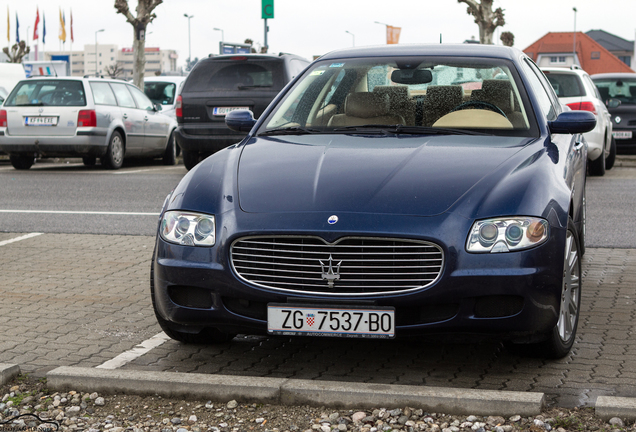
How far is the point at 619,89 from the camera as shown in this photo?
1847 centimetres

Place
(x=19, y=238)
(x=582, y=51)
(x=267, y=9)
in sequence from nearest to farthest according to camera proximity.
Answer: (x=19, y=238) < (x=267, y=9) < (x=582, y=51)

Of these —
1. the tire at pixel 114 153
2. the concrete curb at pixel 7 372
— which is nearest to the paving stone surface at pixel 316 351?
the concrete curb at pixel 7 372

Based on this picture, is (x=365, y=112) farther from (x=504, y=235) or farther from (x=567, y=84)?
(x=567, y=84)

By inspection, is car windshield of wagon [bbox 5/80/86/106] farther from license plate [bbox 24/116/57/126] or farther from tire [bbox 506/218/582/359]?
tire [bbox 506/218/582/359]

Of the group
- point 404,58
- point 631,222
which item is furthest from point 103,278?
point 631,222

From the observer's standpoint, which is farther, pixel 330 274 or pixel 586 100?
pixel 586 100

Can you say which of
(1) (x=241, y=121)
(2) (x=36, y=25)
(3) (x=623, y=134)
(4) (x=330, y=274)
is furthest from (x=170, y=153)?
(2) (x=36, y=25)

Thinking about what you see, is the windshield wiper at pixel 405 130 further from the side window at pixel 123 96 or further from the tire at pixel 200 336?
the side window at pixel 123 96

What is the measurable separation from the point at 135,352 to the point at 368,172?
153cm

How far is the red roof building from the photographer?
10125cm

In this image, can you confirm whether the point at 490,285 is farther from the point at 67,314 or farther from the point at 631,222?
the point at 631,222

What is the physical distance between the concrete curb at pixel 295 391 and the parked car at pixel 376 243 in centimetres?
25

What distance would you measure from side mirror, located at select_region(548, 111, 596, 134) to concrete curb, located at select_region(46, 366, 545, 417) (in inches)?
71.8

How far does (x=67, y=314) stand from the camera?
572 cm
